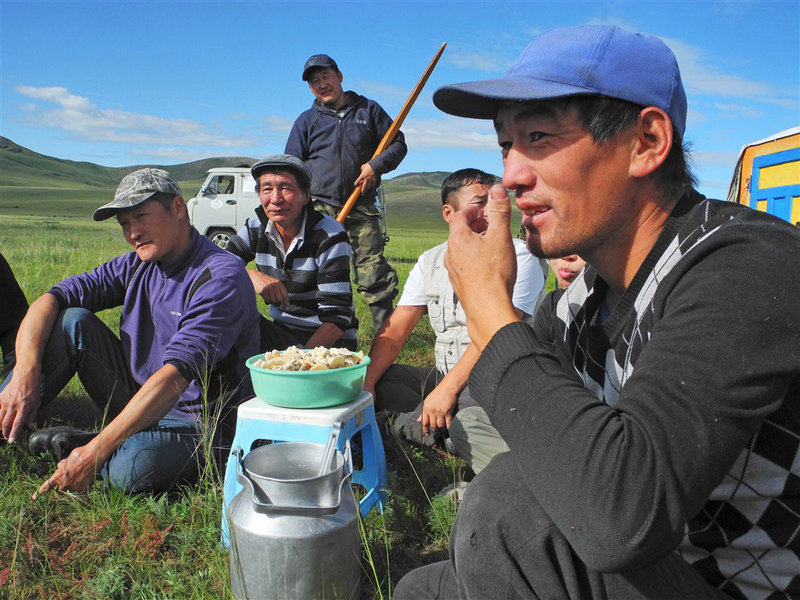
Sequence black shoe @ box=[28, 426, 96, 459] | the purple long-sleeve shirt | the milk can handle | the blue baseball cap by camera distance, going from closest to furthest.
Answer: the blue baseball cap, the milk can handle, the purple long-sleeve shirt, black shoe @ box=[28, 426, 96, 459]

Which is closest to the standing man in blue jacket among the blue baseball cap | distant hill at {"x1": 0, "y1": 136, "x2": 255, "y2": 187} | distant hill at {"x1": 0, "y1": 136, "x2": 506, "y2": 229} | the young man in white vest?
the young man in white vest

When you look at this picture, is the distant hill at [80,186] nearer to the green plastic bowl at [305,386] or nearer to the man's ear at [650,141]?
the green plastic bowl at [305,386]

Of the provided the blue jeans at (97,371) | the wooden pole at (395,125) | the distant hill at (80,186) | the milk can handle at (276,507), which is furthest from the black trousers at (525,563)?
the distant hill at (80,186)

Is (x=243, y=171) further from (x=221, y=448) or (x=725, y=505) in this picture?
(x=725, y=505)

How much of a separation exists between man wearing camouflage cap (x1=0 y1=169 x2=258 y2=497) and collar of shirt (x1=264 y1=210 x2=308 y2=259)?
2.92ft

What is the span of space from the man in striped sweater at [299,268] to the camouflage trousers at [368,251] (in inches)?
72.5

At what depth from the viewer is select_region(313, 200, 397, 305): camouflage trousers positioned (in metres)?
6.25

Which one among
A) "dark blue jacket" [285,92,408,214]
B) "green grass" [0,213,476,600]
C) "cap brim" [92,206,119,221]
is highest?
"dark blue jacket" [285,92,408,214]

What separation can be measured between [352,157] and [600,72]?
4.97 meters

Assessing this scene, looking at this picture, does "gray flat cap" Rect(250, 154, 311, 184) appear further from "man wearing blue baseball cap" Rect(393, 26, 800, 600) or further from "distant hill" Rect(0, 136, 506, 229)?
"distant hill" Rect(0, 136, 506, 229)

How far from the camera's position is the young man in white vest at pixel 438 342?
3357 mm

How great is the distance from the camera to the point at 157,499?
2.96 meters

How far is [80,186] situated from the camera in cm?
14388

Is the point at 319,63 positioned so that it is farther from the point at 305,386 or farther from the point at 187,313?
the point at 305,386
